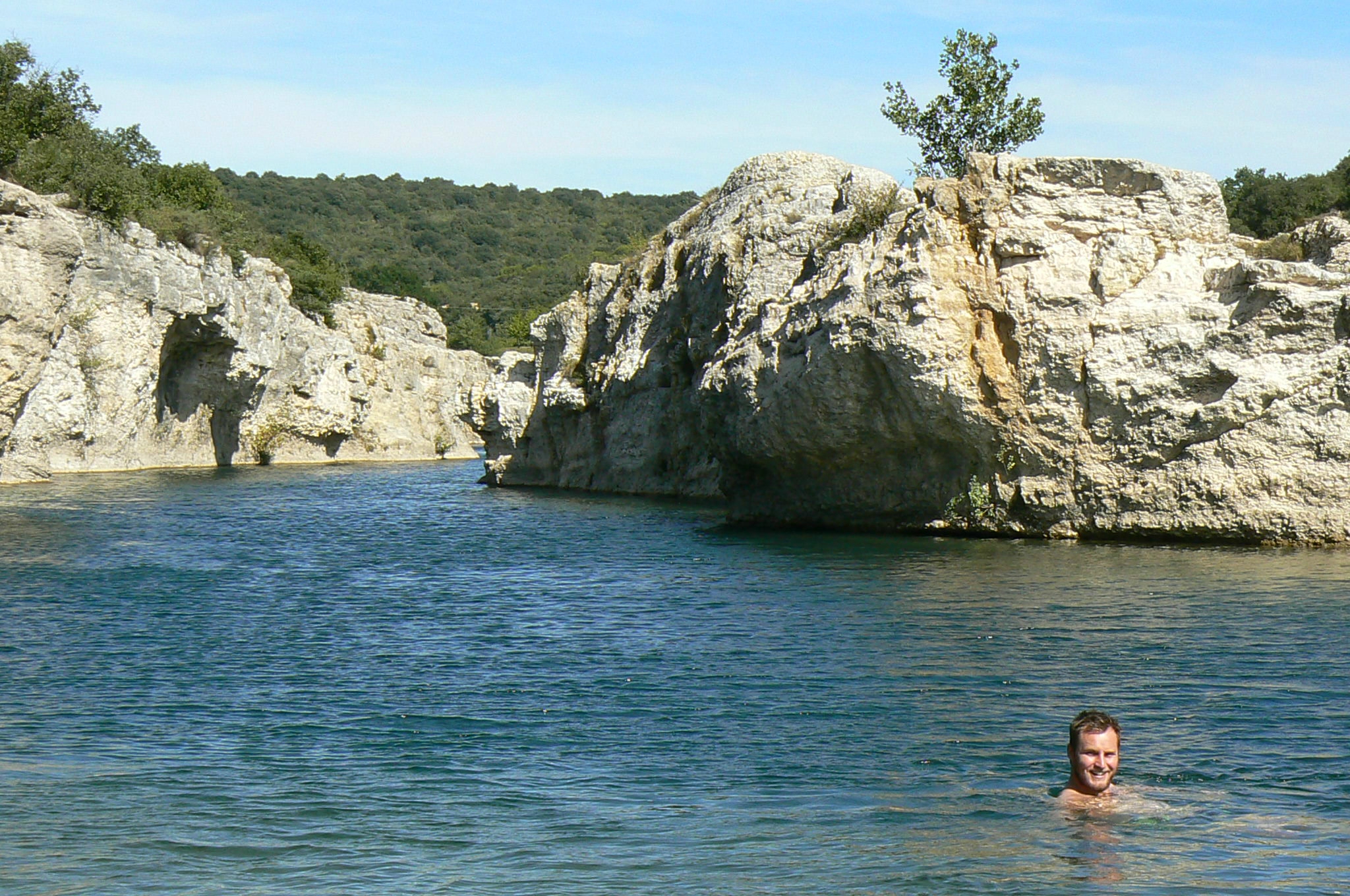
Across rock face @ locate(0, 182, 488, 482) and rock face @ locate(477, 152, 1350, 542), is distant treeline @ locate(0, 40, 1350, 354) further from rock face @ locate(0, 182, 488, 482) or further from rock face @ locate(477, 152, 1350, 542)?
rock face @ locate(477, 152, 1350, 542)

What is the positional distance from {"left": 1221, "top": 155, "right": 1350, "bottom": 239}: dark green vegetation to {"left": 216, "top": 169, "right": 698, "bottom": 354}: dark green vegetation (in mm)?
54024

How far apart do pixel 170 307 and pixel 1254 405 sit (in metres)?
44.9

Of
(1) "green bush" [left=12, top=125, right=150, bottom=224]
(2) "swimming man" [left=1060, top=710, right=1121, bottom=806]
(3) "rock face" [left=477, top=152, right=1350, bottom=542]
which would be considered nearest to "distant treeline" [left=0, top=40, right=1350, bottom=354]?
(1) "green bush" [left=12, top=125, right=150, bottom=224]

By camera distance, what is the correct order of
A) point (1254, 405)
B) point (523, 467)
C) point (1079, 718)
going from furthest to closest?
1. point (523, 467)
2. point (1254, 405)
3. point (1079, 718)

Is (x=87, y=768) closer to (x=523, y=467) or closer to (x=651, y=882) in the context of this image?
(x=651, y=882)

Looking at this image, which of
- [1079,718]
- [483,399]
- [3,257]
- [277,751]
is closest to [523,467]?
[483,399]

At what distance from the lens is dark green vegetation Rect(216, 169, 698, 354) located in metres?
124

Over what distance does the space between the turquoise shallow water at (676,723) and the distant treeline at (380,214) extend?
30.3 meters

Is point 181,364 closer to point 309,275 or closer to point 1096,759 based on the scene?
point 309,275

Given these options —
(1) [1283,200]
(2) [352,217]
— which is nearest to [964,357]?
(1) [1283,200]

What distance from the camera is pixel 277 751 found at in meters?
13.6

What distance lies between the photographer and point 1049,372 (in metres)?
29.1

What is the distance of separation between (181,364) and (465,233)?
99.8 meters

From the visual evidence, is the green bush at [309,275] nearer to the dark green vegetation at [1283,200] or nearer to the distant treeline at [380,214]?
the distant treeline at [380,214]
